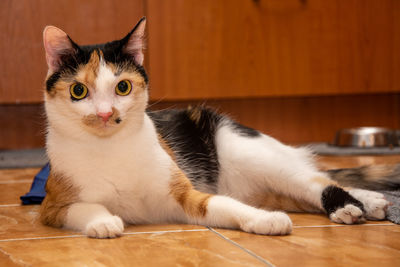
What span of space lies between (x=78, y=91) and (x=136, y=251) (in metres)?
0.51

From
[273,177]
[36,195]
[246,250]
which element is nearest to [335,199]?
[273,177]

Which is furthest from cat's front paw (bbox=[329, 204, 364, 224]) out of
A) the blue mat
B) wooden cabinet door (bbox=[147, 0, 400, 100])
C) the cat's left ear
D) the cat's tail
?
wooden cabinet door (bbox=[147, 0, 400, 100])

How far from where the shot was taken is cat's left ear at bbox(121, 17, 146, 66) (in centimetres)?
170

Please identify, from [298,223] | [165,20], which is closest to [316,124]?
[165,20]

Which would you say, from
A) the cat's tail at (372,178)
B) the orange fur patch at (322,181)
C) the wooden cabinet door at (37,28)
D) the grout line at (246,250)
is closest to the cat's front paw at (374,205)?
the orange fur patch at (322,181)

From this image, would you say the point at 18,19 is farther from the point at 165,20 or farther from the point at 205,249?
the point at 205,249

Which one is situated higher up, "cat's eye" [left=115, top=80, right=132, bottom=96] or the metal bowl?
"cat's eye" [left=115, top=80, right=132, bottom=96]

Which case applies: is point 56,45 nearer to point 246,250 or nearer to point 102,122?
point 102,122

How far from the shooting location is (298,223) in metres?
1.71

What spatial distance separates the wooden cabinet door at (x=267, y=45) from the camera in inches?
158

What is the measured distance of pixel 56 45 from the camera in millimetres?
1635

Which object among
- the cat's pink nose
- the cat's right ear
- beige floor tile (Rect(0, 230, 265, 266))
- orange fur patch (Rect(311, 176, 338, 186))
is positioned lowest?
beige floor tile (Rect(0, 230, 265, 266))

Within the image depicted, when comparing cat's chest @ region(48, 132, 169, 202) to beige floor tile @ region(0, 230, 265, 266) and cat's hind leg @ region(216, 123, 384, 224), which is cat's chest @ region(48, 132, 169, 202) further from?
cat's hind leg @ region(216, 123, 384, 224)

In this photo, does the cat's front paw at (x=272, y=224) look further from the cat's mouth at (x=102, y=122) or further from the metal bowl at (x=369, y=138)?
the metal bowl at (x=369, y=138)
